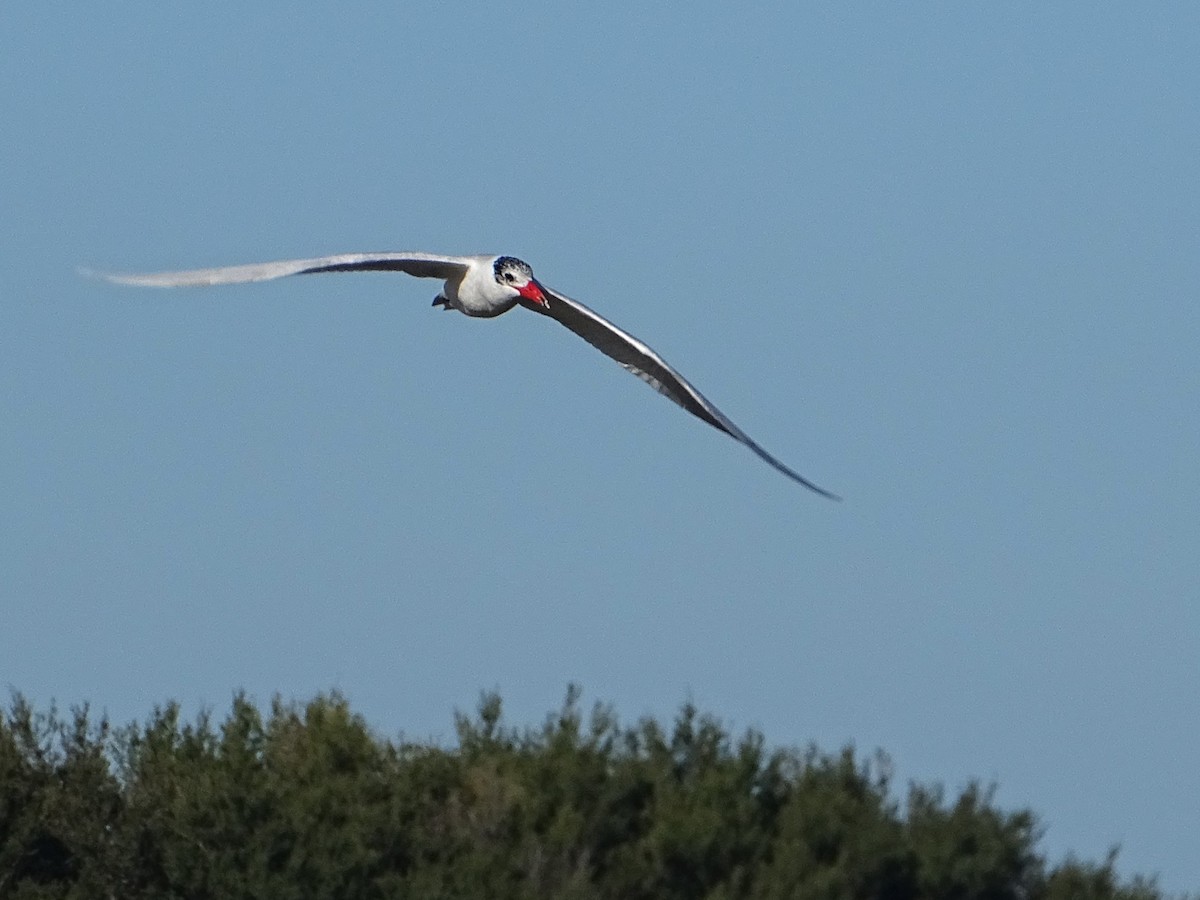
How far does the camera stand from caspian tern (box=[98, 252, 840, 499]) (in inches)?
720

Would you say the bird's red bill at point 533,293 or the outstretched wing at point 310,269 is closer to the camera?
the outstretched wing at point 310,269

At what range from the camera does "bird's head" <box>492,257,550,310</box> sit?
65.9 feet

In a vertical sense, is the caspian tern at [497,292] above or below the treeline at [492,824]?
above

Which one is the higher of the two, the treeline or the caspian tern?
the caspian tern

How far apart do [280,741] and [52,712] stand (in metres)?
2.49

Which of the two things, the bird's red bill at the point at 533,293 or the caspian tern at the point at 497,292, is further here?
the bird's red bill at the point at 533,293

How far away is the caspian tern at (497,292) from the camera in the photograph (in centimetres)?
1830

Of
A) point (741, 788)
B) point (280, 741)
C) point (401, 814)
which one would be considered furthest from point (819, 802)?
point (280, 741)

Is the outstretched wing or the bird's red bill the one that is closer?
the outstretched wing

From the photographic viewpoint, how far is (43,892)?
929 inches

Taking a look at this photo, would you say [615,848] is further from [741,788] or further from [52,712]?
[52,712]

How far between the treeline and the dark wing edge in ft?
8.53

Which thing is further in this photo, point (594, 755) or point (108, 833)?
point (108, 833)

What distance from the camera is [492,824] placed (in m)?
21.7
